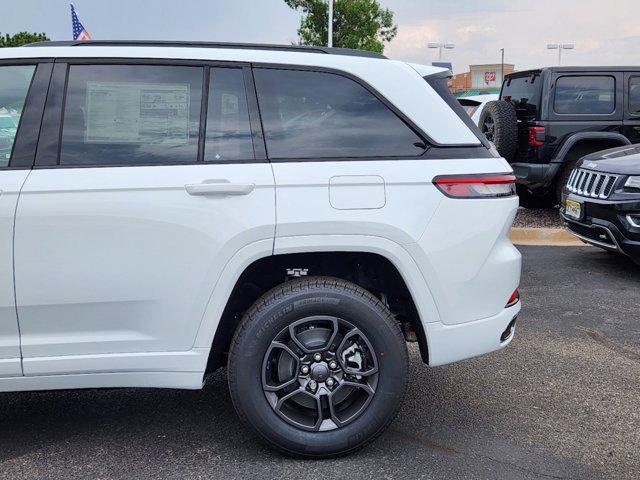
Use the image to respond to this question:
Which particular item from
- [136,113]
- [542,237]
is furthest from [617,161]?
[136,113]

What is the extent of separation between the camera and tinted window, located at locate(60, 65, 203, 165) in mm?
2971

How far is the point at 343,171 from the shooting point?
2996mm

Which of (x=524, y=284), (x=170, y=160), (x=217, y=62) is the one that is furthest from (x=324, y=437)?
(x=524, y=284)

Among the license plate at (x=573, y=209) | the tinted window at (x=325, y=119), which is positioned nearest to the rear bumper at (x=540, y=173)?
the license plate at (x=573, y=209)

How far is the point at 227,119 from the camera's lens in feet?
10.0

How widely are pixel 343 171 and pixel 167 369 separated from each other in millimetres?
1134

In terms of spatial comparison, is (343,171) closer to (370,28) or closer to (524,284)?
(524,284)

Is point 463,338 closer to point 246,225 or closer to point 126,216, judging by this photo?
point 246,225

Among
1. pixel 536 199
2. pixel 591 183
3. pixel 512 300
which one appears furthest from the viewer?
pixel 536 199

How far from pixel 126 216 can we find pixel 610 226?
4.94 m

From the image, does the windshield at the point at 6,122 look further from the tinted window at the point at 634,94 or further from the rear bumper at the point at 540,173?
the tinted window at the point at 634,94

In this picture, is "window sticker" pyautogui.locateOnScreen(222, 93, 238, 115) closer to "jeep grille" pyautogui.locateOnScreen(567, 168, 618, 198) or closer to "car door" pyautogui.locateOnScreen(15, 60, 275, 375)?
"car door" pyautogui.locateOnScreen(15, 60, 275, 375)

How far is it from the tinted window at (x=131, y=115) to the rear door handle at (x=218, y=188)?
16cm

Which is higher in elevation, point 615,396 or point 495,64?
point 495,64
